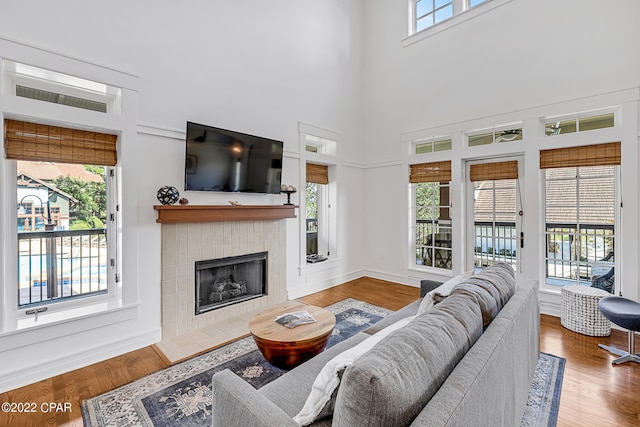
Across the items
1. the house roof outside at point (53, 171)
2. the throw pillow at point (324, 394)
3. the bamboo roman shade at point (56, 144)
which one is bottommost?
the throw pillow at point (324, 394)

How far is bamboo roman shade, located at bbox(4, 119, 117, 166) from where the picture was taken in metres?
2.29

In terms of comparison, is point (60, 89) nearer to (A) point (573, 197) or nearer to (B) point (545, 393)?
(B) point (545, 393)

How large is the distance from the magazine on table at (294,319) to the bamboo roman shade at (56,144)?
2.14 metres

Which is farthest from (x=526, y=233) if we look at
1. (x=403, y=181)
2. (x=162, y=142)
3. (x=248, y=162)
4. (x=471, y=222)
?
(x=162, y=142)

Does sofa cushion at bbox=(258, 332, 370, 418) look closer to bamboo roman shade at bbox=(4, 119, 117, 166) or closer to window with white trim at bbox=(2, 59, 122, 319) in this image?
window with white trim at bbox=(2, 59, 122, 319)

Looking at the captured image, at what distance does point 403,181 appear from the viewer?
5055 mm

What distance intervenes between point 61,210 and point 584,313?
17.2 feet

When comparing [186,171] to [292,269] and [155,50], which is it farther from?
[292,269]

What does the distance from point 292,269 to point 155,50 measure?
3094 millimetres

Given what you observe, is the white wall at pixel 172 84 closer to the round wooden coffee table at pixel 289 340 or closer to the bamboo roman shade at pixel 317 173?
the bamboo roman shade at pixel 317 173

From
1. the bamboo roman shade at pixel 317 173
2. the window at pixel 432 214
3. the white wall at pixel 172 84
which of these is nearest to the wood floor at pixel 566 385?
the white wall at pixel 172 84

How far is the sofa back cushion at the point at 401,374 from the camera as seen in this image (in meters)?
0.85

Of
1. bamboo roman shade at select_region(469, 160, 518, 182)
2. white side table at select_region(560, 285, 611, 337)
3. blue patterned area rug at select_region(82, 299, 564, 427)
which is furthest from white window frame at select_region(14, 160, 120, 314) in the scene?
white side table at select_region(560, 285, 611, 337)

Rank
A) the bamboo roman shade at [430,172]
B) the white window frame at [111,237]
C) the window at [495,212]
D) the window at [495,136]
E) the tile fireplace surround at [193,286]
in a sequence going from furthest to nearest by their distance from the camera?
the bamboo roman shade at [430,172]
the window at [495,212]
the window at [495,136]
the tile fireplace surround at [193,286]
the white window frame at [111,237]
